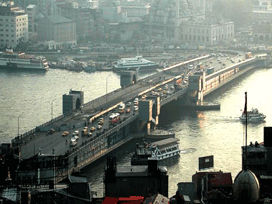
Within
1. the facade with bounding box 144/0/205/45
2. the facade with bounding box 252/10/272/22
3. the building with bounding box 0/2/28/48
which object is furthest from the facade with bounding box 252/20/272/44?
the building with bounding box 0/2/28/48

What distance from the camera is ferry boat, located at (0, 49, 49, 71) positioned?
155ft

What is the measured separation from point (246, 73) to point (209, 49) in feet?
24.0

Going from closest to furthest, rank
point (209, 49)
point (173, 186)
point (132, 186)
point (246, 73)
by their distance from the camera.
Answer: point (132, 186)
point (173, 186)
point (246, 73)
point (209, 49)

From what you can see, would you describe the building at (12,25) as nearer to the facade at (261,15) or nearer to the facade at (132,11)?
the facade at (132,11)

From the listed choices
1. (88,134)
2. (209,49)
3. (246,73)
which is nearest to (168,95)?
(88,134)

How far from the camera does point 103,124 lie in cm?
2923

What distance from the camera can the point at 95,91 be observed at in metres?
38.7

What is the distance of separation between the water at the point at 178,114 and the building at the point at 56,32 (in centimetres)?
789

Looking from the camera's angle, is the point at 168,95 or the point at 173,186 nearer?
the point at 173,186

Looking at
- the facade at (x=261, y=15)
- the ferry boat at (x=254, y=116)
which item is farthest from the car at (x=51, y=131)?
the facade at (x=261, y=15)

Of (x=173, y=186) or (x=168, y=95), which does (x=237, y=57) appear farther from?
(x=173, y=186)

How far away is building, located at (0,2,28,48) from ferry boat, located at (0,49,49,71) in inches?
183

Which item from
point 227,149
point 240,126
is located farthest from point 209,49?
point 227,149

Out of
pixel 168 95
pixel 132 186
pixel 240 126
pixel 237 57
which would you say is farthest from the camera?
pixel 237 57
